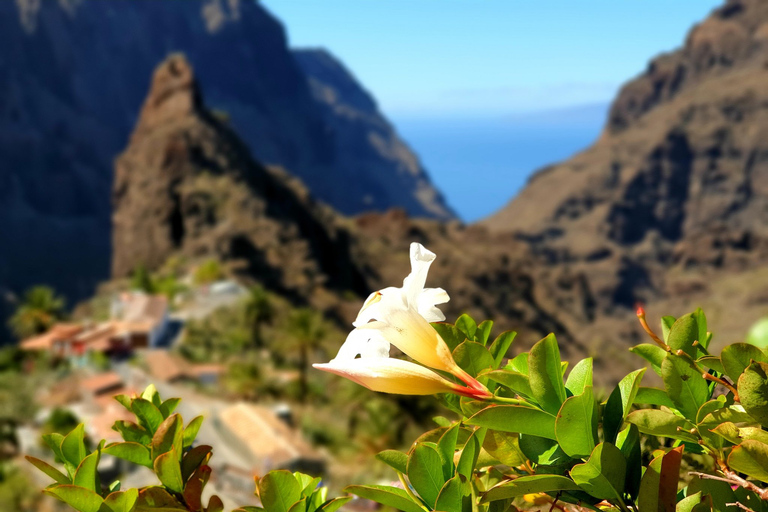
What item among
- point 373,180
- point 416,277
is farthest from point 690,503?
point 373,180

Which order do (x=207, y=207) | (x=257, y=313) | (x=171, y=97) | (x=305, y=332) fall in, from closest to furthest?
(x=305, y=332) → (x=257, y=313) → (x=207, y=207) → (x=171, y=97)

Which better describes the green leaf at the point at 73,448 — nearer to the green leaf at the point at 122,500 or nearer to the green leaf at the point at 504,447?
the green leaf at the point at 122,500

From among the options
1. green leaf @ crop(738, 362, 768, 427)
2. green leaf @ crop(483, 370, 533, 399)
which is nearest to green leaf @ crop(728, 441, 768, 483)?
green leaf @ crop(738, 362, 768, 427)

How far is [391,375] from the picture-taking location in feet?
3.79

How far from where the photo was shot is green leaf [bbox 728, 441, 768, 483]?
3.45 feet

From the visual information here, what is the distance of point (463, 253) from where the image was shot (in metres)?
51.9

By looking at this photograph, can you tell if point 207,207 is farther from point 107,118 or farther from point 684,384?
point 107,118

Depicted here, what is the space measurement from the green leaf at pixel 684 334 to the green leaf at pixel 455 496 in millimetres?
445

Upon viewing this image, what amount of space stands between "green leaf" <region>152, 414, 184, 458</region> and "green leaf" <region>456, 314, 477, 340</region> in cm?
52

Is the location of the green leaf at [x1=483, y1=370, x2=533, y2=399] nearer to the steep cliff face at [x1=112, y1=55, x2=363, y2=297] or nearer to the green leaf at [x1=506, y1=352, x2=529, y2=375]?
the green leaf at [x1=506, y1=352, x2=529, y2=375]

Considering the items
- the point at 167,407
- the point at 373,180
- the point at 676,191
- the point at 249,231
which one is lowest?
the point at 167,407

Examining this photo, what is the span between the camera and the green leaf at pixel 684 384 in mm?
1133

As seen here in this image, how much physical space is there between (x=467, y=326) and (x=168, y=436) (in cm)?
56

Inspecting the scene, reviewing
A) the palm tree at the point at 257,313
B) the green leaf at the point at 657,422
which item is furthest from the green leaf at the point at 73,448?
the palm tree at the point at 257,313
